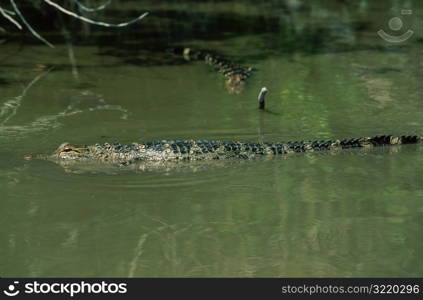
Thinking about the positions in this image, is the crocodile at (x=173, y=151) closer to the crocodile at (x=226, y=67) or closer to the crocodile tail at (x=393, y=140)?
the crocodile tail at (x=393, y=140)

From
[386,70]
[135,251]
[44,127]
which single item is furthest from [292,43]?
[135,251]

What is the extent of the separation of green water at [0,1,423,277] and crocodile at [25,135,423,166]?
0.75ft

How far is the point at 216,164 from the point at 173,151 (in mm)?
556

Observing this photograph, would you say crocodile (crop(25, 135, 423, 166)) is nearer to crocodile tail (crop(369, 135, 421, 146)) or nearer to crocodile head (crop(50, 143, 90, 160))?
crocodile head (crop(50, 143, 90, 160))

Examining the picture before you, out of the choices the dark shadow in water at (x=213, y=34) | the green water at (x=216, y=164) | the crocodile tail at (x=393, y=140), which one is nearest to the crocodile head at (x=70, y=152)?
the green water at (x=216, y=164)

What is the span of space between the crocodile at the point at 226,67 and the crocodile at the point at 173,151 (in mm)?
3683

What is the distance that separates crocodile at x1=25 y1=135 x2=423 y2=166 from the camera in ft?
34.9

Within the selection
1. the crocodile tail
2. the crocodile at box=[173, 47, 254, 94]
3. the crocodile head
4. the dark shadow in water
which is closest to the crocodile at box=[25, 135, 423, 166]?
the crocodile head

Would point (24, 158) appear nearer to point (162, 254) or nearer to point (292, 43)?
point (162, 254)

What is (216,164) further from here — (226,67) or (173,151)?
(226,67)

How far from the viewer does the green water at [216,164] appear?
7.69 metres

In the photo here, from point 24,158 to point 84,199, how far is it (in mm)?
1840

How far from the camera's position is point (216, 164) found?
1051 centimetres

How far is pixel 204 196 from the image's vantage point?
9.27 metres
